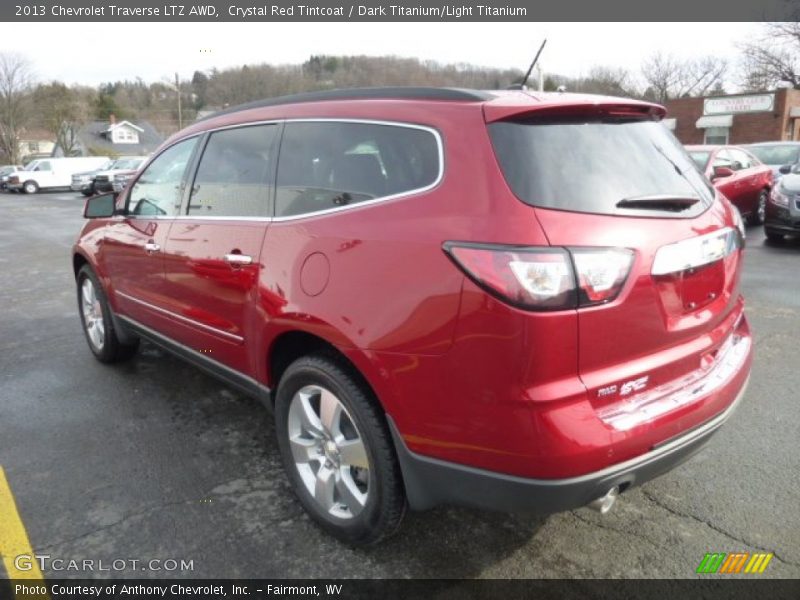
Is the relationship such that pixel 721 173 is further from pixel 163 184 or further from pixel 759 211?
pixel 163 184

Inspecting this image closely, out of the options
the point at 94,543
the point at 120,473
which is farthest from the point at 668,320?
the point at 120,473

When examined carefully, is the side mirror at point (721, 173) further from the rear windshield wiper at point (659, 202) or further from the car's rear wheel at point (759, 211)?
the rear windshield wiper at point (659, 202)

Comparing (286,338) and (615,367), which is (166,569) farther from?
(615,367)

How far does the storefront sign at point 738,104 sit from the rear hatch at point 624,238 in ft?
114

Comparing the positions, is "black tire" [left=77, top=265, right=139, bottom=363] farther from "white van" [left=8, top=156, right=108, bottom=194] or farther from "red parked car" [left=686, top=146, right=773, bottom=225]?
"white van" [left=8, top=156, right=108, bottom=194]

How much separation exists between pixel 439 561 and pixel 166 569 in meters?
1.07

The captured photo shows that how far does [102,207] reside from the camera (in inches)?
170

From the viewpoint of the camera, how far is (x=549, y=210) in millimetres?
1954

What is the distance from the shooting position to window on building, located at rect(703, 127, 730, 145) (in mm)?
33000

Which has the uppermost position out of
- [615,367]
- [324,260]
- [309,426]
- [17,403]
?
[324,260]

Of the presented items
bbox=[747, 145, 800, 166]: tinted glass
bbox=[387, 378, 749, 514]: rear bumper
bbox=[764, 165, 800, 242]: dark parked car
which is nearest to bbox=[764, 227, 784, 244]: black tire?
bbox=[764, 165, 800, 242]: dark parked car

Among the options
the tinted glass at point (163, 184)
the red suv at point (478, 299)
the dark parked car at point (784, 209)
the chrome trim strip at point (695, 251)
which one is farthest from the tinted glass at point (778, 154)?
the tinted glass at point (163, 184)

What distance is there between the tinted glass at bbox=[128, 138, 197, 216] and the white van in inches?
1346

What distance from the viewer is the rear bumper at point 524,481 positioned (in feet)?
6.40
